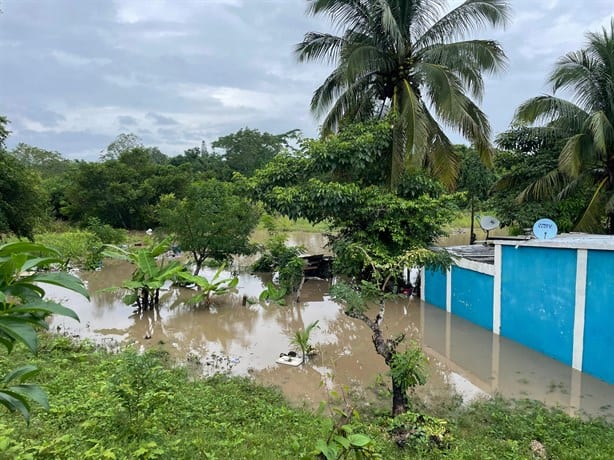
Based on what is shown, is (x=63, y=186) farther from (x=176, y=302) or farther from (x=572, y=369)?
(x=572, y=369)

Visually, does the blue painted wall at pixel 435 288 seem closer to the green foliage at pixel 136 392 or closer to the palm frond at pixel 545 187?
the palm frond at pixel 545 187

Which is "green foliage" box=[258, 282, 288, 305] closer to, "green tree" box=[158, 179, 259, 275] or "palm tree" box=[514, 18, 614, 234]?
"green tree" box=[158, 179, 259, 275]

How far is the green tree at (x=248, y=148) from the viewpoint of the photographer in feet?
143

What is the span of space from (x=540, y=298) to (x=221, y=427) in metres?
5.81

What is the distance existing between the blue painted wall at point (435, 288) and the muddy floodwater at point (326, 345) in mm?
231

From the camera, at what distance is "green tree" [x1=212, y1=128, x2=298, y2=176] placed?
43.5 metres

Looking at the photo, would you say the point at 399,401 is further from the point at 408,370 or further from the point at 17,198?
the point at 17,198

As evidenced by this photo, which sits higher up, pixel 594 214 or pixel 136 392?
pixel 594 214

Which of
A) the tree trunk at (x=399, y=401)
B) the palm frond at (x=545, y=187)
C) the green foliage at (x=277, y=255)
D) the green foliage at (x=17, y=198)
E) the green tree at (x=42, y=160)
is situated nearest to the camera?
the tree trunk at (x=399, y=401)

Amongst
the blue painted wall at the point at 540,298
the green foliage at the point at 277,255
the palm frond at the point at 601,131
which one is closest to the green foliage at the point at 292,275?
the green foliage at the point at 277,255

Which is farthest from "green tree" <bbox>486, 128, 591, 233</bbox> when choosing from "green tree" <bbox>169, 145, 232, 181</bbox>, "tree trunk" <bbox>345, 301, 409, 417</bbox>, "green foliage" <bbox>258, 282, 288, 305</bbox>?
"green tree" <bbox>169, 145, 232, 181</bbox>

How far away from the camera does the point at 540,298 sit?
6.98 meters

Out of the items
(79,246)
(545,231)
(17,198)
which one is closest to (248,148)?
(79,246)

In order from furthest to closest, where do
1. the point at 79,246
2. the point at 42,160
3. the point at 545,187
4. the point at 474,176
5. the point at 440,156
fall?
the point at 42,160
the point at 474,176
the point at 79,246
the point at 545,187
the point at 440,156
